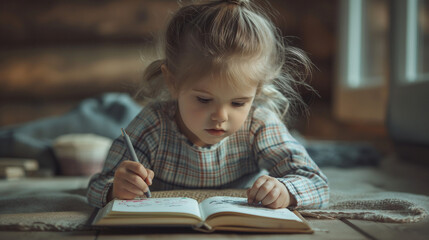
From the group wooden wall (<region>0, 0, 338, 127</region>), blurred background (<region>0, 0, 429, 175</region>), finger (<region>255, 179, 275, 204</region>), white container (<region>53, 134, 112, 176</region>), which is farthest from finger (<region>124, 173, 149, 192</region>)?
wooden wall (<region>0, 0, 338, 127</region>)

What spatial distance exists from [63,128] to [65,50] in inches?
37.7

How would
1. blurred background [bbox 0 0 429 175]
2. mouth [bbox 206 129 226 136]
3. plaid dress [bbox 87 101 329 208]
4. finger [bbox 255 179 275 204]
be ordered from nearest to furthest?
finger [bbox 255 179 275 204] → mouth [bbox 206 129 226 136] → plaid dress [bbox 87 101 329 208] → blurred background [bbox 0 0 429 175]

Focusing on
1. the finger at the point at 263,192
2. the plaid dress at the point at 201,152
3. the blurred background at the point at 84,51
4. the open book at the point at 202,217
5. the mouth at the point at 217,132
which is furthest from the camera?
the blurred background at the point at 84,51

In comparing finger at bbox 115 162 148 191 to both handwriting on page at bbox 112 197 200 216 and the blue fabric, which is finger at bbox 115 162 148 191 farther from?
the blue fabric

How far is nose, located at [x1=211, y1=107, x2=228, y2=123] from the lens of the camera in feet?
2.87

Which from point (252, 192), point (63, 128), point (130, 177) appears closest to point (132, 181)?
point (130, 177)

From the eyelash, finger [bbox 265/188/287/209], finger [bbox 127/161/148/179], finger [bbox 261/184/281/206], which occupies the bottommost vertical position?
finger [bbox 265/188/287/209]

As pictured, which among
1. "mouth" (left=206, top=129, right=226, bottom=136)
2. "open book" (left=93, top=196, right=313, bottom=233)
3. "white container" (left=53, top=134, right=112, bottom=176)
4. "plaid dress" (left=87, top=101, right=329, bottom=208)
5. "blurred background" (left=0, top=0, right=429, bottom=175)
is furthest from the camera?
"blurred background" (left=0, top=0, right=429, bottom=175)

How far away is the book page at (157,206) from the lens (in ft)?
2.32

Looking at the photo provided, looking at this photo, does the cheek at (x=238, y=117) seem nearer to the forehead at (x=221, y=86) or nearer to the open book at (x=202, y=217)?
the forehead at (x=221, y=86)

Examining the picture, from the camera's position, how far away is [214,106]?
34.6 inches

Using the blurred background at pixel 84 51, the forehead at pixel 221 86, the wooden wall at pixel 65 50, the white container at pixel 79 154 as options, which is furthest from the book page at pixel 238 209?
the wooden wall at pixel 65 50

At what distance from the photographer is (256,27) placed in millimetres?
942

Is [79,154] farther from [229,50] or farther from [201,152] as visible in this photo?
[229,50]
